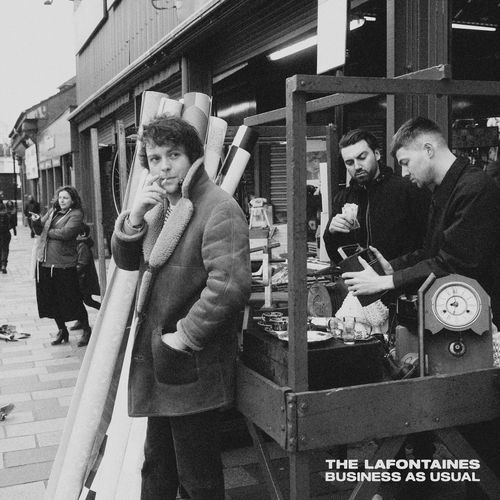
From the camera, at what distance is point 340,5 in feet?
9.62

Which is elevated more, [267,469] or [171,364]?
[171,364]

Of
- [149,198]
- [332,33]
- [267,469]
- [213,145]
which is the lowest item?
[267,469]

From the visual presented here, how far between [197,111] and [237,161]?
43 cm

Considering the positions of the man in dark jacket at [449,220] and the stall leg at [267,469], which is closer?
the man in dark jacket at [449,220]

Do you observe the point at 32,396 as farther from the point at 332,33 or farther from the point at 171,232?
the point at 332,33

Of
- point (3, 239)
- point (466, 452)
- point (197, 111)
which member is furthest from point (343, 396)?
point (3, 239)

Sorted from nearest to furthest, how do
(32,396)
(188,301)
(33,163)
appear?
(188,301) → (32,396) → (33,163)

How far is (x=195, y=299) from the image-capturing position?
107 inches

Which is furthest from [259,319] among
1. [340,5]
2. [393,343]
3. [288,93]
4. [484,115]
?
[484,115]

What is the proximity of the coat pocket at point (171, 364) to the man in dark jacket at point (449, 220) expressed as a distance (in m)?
0.74

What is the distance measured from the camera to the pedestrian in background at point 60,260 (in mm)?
7305

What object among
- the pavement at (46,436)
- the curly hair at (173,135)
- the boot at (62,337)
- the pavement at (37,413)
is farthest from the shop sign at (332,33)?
the boot at (62,337)

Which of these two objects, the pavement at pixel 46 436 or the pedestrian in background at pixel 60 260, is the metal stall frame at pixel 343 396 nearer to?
the pavement at pixel 46 436

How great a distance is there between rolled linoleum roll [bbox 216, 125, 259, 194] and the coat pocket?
1.32 metres
